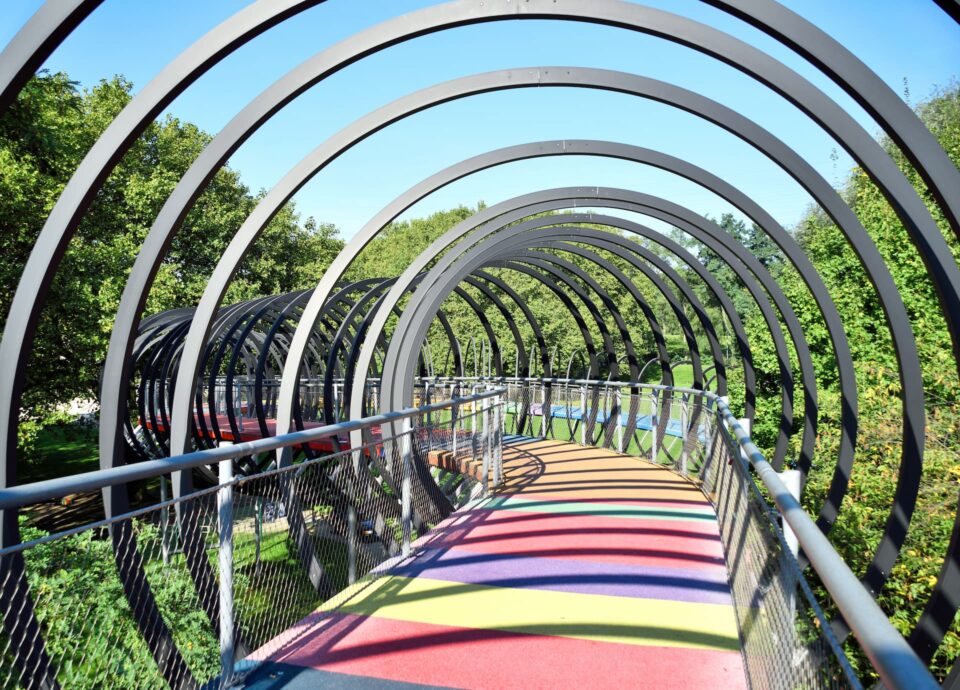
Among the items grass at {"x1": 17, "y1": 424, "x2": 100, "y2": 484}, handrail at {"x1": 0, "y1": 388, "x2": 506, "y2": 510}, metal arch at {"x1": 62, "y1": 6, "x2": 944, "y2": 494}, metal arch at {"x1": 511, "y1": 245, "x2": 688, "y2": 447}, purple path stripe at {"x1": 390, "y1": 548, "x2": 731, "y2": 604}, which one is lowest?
grass at {"x1": 17, "y1": 424, "x2": 100, "y2": 484}

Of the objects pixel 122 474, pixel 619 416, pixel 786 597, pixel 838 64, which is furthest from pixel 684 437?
pixel 122 474

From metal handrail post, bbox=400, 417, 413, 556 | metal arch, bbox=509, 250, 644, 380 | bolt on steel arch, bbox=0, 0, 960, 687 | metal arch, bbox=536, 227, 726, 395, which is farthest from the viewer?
metal arch, bbox=509, 250, 644, 380

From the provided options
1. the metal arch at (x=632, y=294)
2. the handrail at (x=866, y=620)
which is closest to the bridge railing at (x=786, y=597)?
the handrail at (x=866, y=620)

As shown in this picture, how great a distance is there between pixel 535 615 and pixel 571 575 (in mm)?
979

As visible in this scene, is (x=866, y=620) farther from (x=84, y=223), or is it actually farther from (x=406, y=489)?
(x=84, y=223)

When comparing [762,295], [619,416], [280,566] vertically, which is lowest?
[280,566]

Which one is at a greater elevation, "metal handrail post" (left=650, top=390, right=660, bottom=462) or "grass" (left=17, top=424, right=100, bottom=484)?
"metal handrail post" (left=650, top=390, right=660, bottom=462)

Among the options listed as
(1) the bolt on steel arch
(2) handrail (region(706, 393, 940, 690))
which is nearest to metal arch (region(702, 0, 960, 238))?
(1) the bolt on steel arch

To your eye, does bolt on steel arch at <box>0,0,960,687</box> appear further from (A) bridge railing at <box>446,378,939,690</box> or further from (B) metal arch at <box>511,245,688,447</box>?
(B) metal arch at <box>511,245,688,447</box>

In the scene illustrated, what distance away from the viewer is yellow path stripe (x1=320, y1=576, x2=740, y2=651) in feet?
14.4

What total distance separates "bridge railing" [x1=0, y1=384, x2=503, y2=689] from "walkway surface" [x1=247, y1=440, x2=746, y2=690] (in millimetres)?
303

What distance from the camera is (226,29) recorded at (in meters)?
4.53

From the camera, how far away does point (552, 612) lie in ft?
15.6

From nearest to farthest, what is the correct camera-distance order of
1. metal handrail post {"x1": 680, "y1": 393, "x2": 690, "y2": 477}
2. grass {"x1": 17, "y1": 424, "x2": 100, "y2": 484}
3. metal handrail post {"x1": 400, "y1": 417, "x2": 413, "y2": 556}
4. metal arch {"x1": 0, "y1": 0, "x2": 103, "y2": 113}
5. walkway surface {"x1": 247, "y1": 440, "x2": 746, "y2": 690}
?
metal arch {"x1": 0, "y1": 0, "x2": 103, "y2": 113}
walkway surface {"x1": 247, "y1": 440, "x2": 746, "y2": 690}
metal handrail post {"x1": 400, "y1": 417, "x2": 413, "y2": 556}
metal handrail post {"x1": 680, "y1": 393, "x2": 690, "y2": 477}
grass {"x1": 17, "y1": 424, "x2": 100, "y2": 484}
